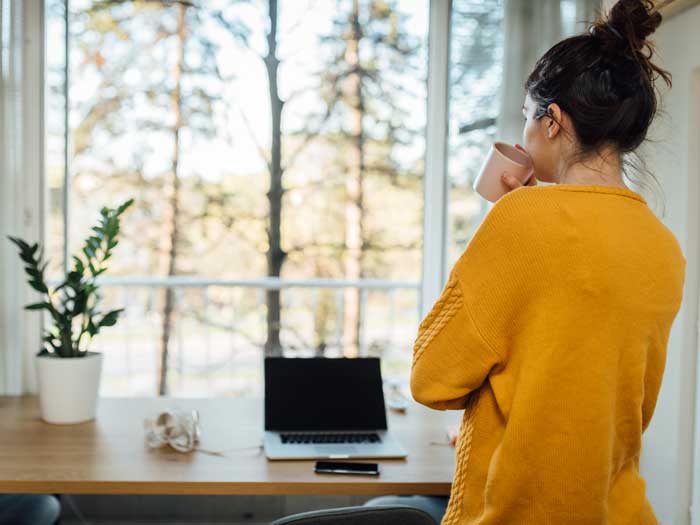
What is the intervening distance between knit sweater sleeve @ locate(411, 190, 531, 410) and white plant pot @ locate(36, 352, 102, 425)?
1.23 metres

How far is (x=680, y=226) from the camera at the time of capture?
1614mm

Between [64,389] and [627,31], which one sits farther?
[64,389]

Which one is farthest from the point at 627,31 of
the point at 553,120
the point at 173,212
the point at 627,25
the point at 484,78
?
the point at 173,212

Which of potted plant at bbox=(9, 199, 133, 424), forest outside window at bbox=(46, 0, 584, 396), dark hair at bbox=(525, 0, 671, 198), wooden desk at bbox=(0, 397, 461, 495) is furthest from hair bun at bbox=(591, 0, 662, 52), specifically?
forest outside window at bbox=(46, 0, 584, 396)

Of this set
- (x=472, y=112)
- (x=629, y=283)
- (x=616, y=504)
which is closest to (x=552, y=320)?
(x=629, y=283)

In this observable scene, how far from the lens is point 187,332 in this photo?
4680 millimetres

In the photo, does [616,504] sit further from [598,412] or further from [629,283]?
[629,283]

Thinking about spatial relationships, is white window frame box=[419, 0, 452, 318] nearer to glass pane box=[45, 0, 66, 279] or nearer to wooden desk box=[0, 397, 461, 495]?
wooden desk box=[0, 397, 461, 495]

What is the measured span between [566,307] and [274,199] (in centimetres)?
370

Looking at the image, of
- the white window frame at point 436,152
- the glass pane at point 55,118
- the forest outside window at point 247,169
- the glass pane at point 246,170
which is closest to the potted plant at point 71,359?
the glass pane at point 55,118

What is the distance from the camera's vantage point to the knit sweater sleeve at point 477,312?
93 cm

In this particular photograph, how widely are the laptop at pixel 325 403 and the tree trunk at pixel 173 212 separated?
9.86ft

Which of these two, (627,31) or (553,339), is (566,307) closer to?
(553,339)

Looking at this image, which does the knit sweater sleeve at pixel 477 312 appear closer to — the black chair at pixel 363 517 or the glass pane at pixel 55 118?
the black chair at pixel 363 517
